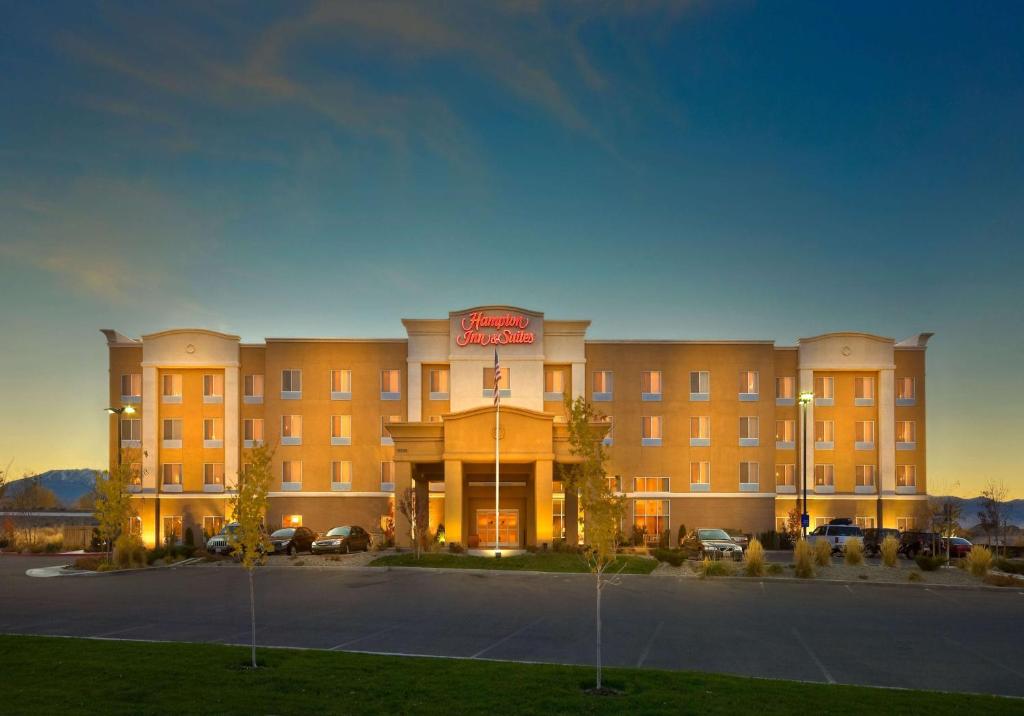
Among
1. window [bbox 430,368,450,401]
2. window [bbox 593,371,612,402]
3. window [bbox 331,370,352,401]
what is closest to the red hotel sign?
window [bbox 430,368,450,401]

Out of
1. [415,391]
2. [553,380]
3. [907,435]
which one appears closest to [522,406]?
[553,380]

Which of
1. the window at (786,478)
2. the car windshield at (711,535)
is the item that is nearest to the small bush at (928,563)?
the car windshield at (711,535)

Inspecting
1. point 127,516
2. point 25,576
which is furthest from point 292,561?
point 25,576

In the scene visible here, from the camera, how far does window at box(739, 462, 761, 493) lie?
58094mm

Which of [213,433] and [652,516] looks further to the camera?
[213,433]

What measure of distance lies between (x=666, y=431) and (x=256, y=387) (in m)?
28.4

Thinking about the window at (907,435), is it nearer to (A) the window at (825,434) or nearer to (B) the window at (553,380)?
(A) the window at (825,434)

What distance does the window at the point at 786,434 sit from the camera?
59.7 metres

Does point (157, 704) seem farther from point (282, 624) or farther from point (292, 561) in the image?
point (292, 561)

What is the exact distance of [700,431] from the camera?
58406 millimetres

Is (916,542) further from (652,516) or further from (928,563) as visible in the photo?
(652,516)

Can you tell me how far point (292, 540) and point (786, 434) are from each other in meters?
34.0

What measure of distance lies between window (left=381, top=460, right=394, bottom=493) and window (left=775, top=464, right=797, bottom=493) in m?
26.5

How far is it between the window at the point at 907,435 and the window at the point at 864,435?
184 centimetres
